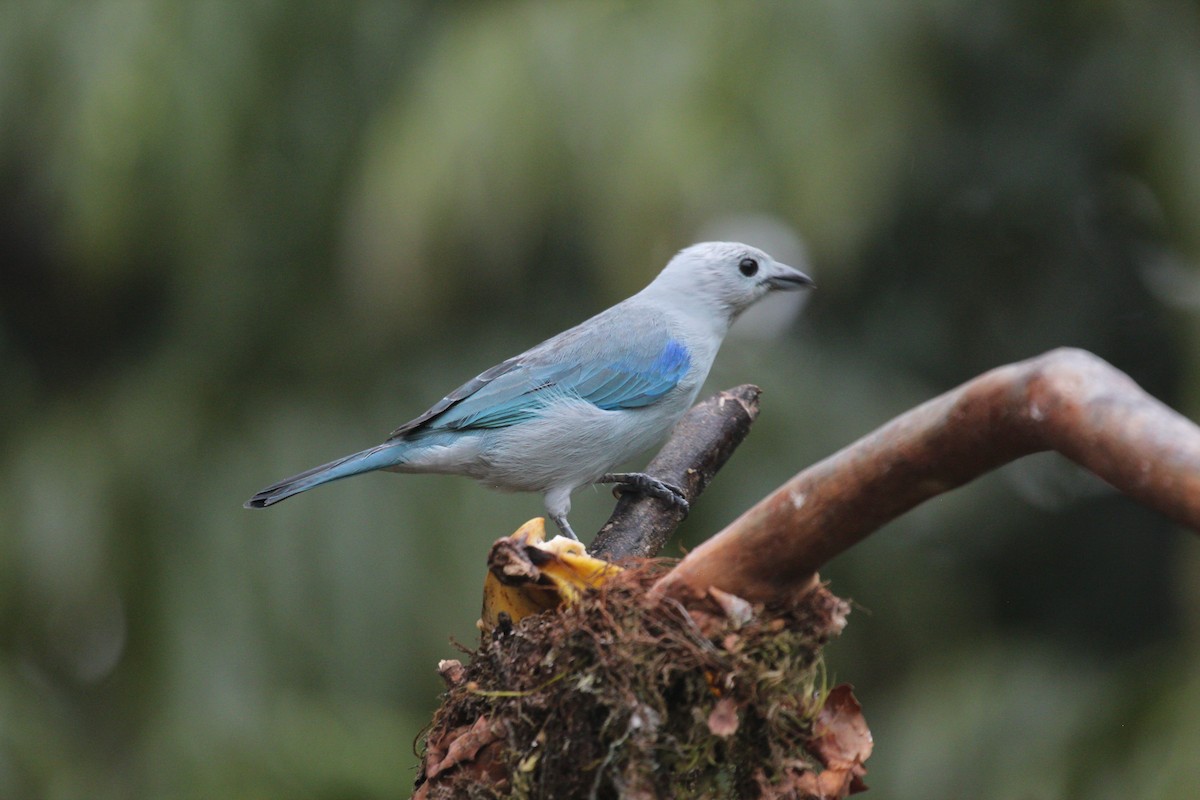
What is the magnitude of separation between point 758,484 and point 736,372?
0.67 metres

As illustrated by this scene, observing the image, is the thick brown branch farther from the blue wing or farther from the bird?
the blue wing

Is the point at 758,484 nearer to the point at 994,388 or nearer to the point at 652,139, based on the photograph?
the point at 652,139

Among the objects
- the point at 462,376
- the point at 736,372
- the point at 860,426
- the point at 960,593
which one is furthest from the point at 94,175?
the point at 960,593

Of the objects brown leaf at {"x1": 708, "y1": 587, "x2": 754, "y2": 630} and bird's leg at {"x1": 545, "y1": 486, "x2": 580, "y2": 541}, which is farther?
bird's leg at {"x1": 545, "y1": 486, "x2": 580, "y2": 541}

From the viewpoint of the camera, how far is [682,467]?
424 centimetres

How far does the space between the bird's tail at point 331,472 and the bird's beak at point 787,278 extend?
5.07 ft

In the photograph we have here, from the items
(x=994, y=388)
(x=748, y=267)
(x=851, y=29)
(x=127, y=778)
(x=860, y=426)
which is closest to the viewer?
(x=994, y=388)

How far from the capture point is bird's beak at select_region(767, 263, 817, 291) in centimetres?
502

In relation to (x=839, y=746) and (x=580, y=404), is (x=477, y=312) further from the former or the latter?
(x=839, y=746)

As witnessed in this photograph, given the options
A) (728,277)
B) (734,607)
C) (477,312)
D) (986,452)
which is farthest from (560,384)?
(477,312)

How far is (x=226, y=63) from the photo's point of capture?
7676 mm

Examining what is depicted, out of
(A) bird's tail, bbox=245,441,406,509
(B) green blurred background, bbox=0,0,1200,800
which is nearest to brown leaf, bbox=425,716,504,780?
(A) bird's tail, bbox=245,441,406,509

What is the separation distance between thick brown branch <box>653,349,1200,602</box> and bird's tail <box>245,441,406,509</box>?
202 cm

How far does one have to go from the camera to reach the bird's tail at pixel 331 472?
4.04 meters
